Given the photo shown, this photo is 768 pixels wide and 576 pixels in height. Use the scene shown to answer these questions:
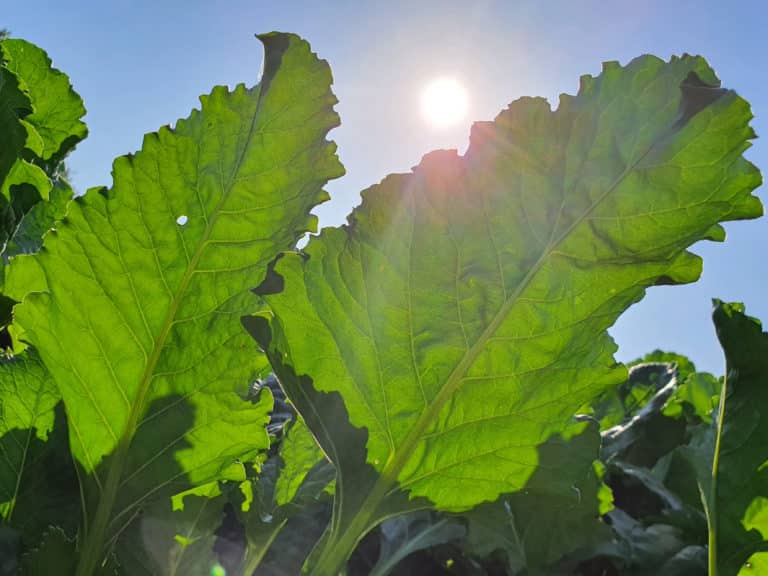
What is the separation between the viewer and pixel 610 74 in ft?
2.41

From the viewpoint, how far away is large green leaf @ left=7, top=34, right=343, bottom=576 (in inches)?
29.8

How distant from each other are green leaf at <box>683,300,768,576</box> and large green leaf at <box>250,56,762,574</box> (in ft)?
1.35

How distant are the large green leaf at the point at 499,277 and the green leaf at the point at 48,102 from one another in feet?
1.94

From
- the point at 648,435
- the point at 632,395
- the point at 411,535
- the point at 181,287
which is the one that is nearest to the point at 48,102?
the point at 181,287

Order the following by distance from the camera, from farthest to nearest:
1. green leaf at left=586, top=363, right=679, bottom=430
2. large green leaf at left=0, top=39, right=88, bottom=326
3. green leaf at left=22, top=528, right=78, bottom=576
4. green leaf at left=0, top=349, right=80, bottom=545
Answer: green leaf at left=586, top=363, right=679, bottom=430 → large green leaf at left=0, top=39, right=88, bottom=326 → green leaf at left=0, top=349, right=80, bottom=545 → green leaf at left=22, top=528, right=78, bottom=576

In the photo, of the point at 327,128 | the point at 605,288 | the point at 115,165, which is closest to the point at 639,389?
the point at 605,288

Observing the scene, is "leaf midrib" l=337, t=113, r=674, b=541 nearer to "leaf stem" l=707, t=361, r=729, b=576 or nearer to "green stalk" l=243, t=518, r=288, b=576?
"green stalk" l=243, t=518, r=288, b=576

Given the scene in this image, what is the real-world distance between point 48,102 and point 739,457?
1187mm

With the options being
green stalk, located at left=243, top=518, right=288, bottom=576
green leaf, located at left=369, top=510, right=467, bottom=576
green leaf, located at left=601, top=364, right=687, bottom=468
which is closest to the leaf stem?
green leaf, located at left=369, top=510, right=467, bottom=576

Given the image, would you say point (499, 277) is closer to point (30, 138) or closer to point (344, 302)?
point (344, 302)

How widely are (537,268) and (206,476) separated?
426mm

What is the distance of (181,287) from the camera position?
78cm

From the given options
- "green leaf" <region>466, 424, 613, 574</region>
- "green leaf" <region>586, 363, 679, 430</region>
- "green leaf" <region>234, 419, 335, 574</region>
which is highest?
"green leaf" <region>586, 363, 679, 430</region>

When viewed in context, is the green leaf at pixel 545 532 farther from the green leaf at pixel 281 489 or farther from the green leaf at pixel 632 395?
the green leaf at pixel 632 395
